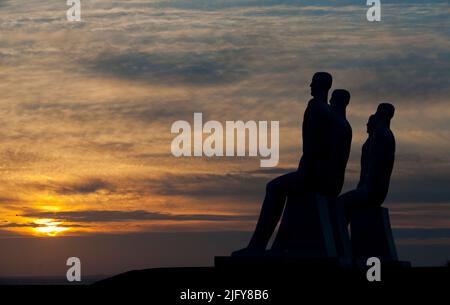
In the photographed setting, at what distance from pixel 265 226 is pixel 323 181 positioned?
5.21ft

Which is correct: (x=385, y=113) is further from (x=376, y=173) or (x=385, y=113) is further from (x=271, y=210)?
(x=271, y=210)

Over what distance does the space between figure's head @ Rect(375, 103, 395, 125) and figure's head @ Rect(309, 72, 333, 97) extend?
3.15 meters

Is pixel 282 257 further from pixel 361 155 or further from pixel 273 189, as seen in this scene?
pixel 361 155

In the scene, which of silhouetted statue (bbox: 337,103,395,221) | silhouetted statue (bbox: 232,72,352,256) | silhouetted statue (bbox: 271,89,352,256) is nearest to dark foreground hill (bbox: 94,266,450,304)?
silhouetted statue (bbox: 271,89,352,256)

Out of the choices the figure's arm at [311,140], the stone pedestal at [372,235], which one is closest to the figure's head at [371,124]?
the stone pedestal at [372,235]

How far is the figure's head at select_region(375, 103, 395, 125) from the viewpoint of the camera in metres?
27.2

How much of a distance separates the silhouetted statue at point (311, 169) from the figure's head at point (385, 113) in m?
3.03

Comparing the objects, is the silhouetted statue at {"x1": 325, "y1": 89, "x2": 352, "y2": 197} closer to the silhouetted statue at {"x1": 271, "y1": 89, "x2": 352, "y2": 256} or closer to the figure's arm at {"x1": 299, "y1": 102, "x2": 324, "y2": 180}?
the silhouetted statue at {"x1": 271, "y1": 89, "x2": 352, "y2": 256}

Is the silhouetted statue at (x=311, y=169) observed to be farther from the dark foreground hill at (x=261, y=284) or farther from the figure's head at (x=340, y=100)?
the figure's head at (x=340, y=100)
